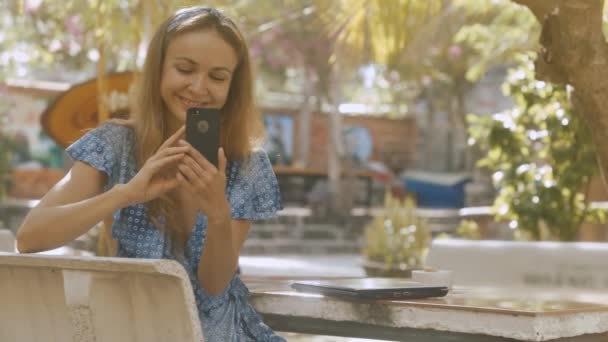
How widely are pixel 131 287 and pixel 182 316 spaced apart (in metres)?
0.14

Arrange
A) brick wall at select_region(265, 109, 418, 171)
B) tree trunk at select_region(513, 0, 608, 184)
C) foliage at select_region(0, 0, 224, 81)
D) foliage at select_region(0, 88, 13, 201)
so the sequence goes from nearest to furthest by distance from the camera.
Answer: tree trunk at select_region(513, 0, 608, 184) < foliage at select_region(0, 0, 224, 81) < foliage at select_region(0, 88, 13, 201) < brick wall at select_region(265, 109, 418, 171)

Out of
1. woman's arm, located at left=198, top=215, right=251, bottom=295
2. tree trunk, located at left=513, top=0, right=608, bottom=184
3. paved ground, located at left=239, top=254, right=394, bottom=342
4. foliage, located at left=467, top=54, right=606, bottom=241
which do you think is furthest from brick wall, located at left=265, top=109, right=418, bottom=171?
woman's arm, located at left=198, top=215, right=251, bottom=295

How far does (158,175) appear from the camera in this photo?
123 inches

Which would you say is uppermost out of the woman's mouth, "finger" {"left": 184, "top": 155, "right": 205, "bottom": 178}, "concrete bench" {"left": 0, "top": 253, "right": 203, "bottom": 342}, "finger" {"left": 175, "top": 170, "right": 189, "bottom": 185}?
the woman's mouth

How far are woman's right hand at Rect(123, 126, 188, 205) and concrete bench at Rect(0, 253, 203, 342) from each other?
30 centimetres

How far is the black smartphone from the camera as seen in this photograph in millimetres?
3018

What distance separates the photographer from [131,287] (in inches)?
110

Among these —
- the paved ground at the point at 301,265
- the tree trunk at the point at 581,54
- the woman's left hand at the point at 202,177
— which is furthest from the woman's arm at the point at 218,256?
the paved ground at the point at 301,265

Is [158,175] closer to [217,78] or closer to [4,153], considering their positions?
[217,78]

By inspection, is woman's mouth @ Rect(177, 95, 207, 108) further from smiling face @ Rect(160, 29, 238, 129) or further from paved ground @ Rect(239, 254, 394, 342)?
paved ground @ Rect(239, 254, 394, 342)

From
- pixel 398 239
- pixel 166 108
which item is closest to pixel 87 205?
pixel 166 108

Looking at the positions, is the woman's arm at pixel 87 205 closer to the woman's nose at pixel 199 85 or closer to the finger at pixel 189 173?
the finger at pixel 189 173

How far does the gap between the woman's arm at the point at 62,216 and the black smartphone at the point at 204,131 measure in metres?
0.22

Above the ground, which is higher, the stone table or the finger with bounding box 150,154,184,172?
the finger with bounding box 150,154,184,172
